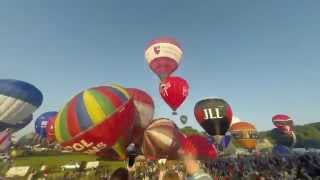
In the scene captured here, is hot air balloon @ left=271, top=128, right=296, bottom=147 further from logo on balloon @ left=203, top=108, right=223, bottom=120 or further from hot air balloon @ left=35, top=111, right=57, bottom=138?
hot air balloon @ left=35, top=111, right=57, bottom=138

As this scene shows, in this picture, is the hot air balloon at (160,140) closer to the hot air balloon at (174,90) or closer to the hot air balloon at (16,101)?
the hot air balloon at (174,90)

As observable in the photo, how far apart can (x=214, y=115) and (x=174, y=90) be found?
23.6 ft

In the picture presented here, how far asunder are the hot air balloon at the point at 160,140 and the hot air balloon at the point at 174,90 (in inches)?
242

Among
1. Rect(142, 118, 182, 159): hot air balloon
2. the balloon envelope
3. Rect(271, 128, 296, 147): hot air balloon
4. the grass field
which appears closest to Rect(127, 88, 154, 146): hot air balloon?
Rect(142, 118, 182, 159): hot air balloon

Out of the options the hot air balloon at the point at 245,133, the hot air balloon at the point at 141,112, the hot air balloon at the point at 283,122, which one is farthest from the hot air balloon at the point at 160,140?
the hot air balloon at the point at 283,122

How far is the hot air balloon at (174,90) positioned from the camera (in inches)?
1105

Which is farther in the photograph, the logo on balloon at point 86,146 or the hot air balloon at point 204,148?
the hot air balloon at point 204,148

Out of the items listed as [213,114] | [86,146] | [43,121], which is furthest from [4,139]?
[86,146]

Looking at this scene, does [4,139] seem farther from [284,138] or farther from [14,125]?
[284,138]

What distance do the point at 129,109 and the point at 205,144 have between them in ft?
66.4

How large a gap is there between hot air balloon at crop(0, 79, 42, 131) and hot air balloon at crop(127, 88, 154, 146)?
58.8 feet

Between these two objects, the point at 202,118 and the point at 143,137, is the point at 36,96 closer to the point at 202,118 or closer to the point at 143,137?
the point at 202,118

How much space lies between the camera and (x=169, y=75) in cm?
2973

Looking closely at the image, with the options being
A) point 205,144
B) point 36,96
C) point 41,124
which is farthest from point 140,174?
point 41,124
